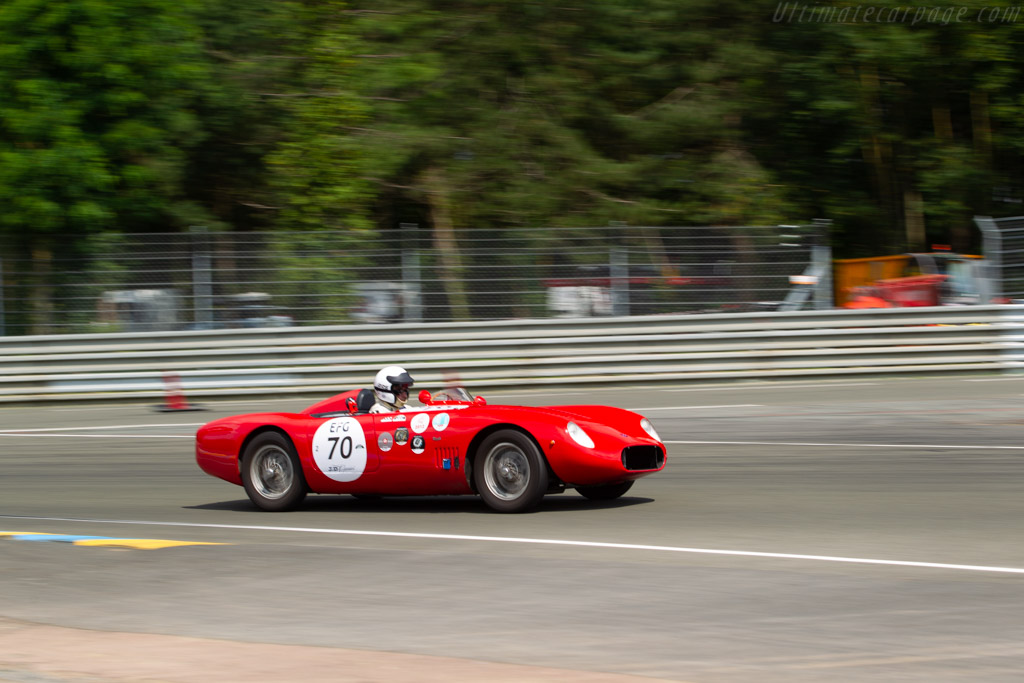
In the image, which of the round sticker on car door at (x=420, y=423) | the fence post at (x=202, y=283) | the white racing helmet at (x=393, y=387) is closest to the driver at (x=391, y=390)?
the white racing helmet at (x=393, y=387)

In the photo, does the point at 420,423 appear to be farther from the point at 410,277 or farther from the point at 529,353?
the point at 410,277

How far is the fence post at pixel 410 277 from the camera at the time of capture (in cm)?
1705

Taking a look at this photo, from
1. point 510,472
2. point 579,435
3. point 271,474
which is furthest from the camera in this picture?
point 271,474

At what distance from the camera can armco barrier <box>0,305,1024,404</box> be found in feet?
55.1

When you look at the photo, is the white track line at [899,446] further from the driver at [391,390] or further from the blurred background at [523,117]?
the blurred background at [523,117]

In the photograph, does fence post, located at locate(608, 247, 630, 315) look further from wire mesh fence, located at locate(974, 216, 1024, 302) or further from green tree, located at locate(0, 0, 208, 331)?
green tree, located at locate(0, 0, 208, 331)

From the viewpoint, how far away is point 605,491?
344 inches

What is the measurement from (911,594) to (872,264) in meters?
14.2

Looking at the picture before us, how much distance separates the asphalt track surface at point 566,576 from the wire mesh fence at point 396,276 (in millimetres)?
5858

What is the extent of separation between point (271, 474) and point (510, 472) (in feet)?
6.80

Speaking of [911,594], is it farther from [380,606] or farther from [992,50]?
[992,50]

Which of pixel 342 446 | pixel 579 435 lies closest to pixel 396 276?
pixel 342 446

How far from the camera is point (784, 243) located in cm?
1702

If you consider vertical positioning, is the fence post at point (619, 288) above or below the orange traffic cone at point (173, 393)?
above
